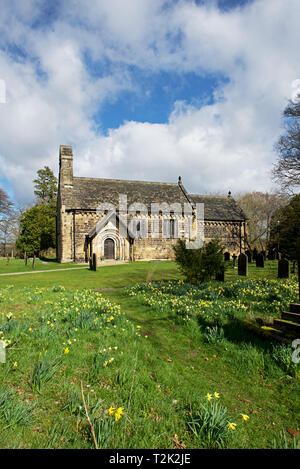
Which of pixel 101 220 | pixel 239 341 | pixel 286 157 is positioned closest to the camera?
pixel 239 341

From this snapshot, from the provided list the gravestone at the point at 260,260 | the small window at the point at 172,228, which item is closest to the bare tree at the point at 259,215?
the small window at the point at 172,228

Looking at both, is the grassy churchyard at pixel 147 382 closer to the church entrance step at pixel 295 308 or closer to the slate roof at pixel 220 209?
the church entrance step at pixel 295 308

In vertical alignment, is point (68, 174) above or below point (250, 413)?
above

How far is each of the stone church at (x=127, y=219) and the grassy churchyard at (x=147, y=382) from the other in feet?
67.2

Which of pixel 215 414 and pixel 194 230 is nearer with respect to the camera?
pixel 215 414

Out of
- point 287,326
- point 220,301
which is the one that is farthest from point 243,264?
point 287,326

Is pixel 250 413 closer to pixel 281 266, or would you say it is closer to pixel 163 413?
pixel 163 413

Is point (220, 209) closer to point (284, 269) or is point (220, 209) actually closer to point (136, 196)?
point (136, 196)

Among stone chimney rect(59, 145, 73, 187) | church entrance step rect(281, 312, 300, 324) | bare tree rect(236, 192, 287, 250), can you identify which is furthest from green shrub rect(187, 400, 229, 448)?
bare tree rect(236, 192, 287, 250)

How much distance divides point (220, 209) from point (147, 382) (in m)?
33.8

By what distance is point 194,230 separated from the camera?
30.7 metres

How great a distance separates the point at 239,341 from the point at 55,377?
3.16 meters

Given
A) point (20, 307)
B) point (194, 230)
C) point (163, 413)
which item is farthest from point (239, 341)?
point (194, 230)
